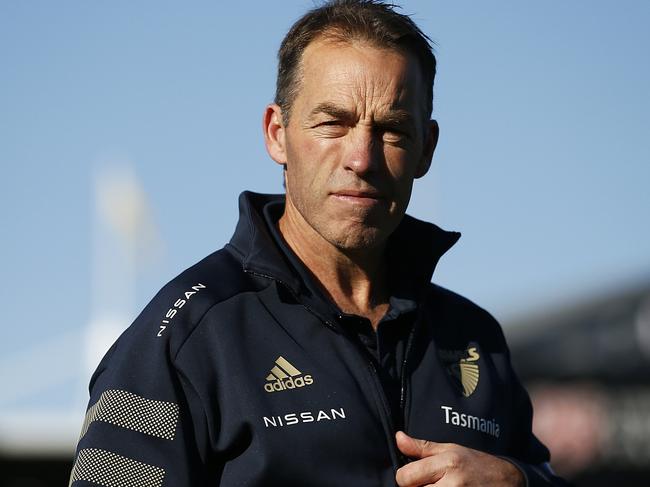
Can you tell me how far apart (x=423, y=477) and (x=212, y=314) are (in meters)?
0.59

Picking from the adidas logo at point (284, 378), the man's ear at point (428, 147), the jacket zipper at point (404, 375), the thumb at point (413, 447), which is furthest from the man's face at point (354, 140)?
the thumb at point (413, 447)

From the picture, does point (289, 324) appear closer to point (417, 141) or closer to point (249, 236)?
point (249, 236)

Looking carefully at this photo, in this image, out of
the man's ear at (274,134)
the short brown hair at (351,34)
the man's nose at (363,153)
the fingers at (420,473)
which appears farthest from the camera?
the man's ear at (274,134)

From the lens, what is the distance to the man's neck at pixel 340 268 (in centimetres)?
311

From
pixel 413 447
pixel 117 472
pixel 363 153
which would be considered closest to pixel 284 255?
pixel 363 153

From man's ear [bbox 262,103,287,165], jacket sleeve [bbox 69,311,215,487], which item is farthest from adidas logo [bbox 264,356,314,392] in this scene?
man's ear [bbox 262,103,287,165]

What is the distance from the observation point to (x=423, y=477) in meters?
2.77

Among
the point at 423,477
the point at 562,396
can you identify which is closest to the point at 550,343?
the point at 562,396

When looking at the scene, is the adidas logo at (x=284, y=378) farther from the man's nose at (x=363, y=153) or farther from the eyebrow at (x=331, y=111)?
the eyebrow at (x=331, y=111)

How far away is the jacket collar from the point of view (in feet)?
9.72

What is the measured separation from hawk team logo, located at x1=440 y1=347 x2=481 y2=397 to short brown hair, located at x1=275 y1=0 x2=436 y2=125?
613mm

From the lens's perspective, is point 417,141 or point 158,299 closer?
point 158,299

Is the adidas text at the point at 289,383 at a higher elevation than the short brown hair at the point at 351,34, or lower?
lower

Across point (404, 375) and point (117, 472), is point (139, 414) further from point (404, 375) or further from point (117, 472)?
point (404, 375)
